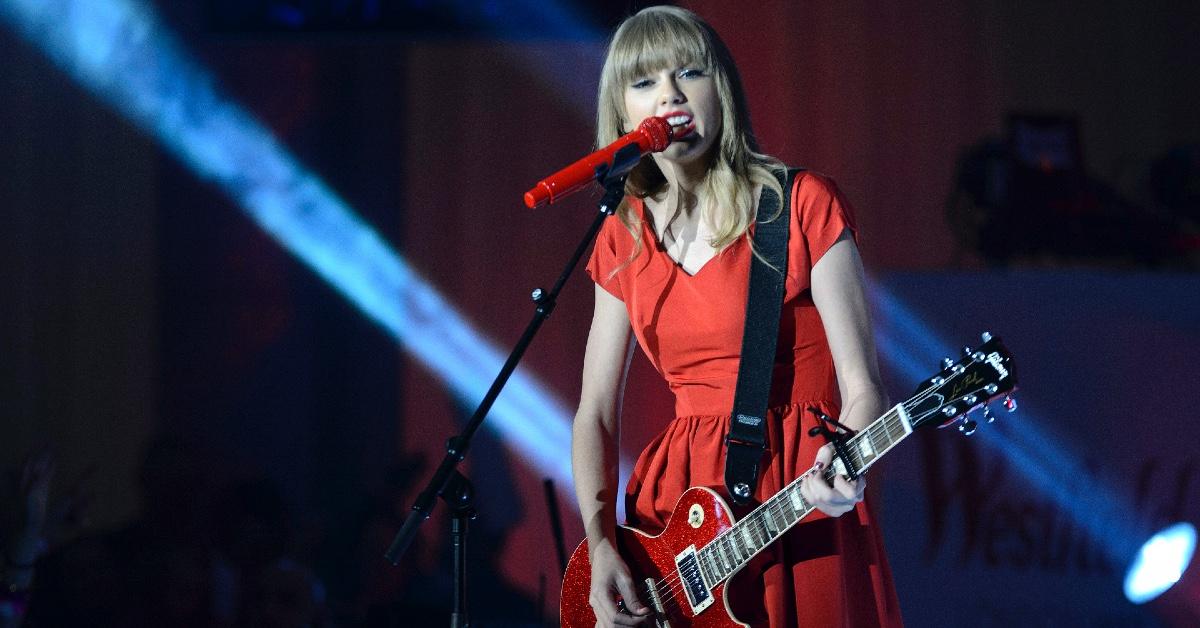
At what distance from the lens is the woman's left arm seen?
1.81 metres

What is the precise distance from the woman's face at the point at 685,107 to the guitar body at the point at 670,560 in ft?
1.90

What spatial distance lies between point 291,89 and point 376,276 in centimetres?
82

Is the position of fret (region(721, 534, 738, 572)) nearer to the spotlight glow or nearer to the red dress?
the red dress

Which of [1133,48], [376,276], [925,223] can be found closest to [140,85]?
[376,276]

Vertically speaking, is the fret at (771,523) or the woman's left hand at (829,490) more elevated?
the woman's left hand at (829,490)

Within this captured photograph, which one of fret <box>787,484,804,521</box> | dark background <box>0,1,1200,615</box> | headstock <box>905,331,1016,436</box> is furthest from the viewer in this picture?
dark background <box>0,1,1200,615</box>

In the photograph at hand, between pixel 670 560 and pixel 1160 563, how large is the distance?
7.17 feet

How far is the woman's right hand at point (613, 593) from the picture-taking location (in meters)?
2.02

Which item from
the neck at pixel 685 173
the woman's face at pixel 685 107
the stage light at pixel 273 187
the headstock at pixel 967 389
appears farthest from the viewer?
the stage light at pixel 273 187

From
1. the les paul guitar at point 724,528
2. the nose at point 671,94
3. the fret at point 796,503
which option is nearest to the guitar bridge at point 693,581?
the les paul guitar at point 724,528

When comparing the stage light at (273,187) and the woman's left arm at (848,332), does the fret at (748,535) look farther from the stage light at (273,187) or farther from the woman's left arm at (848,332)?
the stage light at (273,187)

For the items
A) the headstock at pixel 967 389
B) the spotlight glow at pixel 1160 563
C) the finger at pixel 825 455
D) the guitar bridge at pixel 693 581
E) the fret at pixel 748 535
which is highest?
the headstock at pixel 967 389

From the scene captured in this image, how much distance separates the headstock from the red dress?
228mm

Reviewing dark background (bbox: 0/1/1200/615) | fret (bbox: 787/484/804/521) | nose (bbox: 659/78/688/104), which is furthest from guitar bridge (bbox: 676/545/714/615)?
dark background (bbox: 0/1/1200/615)
